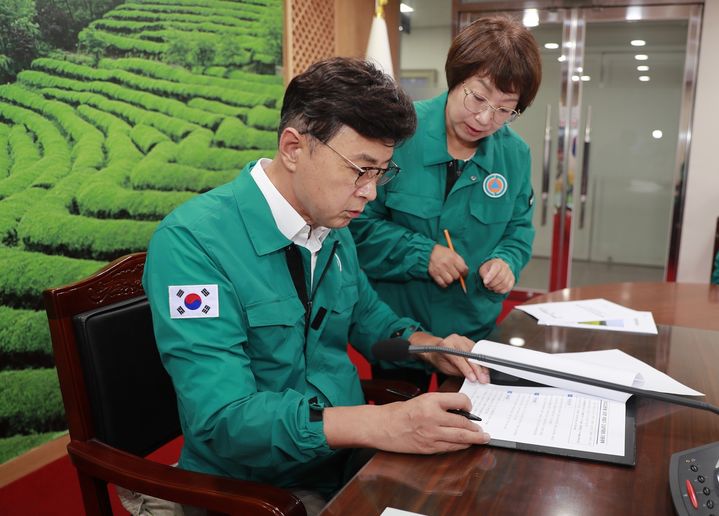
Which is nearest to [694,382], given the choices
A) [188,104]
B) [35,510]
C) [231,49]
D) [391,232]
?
[391,232]

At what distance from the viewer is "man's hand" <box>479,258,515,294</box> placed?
1.51m

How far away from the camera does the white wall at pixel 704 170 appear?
419cm

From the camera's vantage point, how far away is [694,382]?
1196 millimetres

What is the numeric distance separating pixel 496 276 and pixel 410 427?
0.73 meters

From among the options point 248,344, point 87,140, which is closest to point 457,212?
point 248,344

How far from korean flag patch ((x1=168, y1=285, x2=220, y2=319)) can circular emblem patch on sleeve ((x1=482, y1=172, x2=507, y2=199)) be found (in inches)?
37.8

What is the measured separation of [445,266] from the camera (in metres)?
1.54

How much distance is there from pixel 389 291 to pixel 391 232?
21 centimetres

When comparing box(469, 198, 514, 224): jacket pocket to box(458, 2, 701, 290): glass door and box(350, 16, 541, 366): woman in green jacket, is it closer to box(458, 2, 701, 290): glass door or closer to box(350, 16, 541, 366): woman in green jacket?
box(350, 16, 541, 366): woman in green jacket

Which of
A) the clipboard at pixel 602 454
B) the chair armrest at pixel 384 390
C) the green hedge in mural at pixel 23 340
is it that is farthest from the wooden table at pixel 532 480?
the green hedge in mural at pixel 23 340

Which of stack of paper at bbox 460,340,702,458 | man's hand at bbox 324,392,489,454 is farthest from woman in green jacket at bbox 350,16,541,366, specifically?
man's hand at bbox 324,392,489,454

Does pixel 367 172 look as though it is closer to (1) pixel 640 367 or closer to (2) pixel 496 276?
(2) pixel 496 276

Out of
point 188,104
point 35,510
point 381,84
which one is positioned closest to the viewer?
point 381,84

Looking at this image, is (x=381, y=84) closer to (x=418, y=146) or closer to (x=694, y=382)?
(x=418, y=146)
